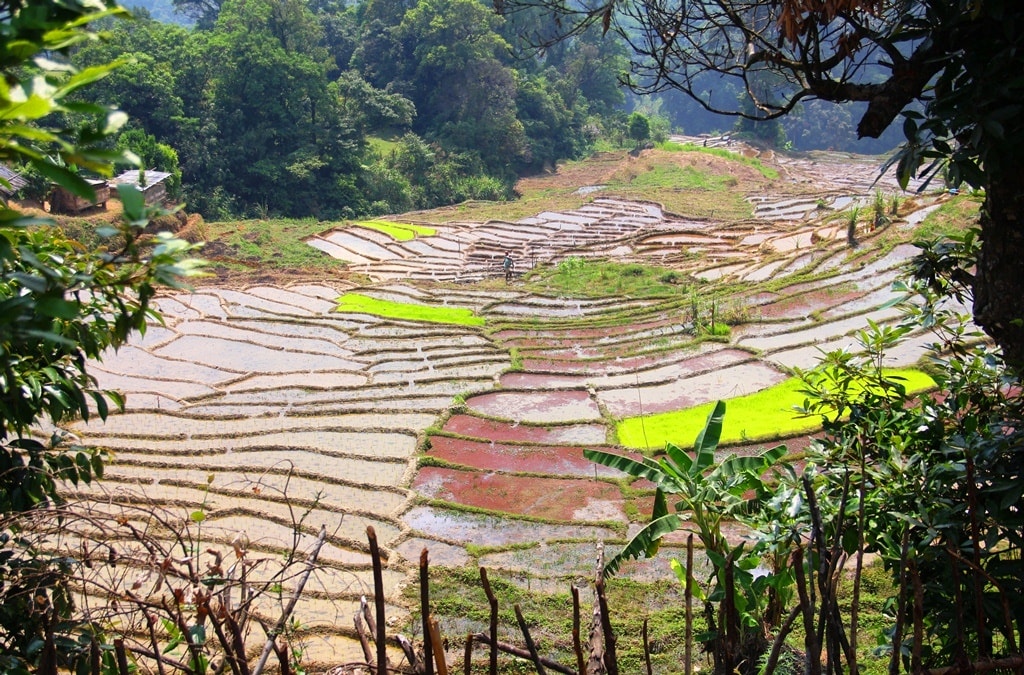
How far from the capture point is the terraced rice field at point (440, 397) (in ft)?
31.0

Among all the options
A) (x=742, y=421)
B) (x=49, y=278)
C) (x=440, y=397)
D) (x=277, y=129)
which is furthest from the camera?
(x=277, y=129)

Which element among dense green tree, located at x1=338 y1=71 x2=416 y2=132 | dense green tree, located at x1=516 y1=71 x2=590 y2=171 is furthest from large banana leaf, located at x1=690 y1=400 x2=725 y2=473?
dense green tree, located at x1=516 y1=71 x2=590 y2=171

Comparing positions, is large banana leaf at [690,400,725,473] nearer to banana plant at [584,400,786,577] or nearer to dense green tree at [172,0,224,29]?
banana plant at [584,400,786,577]

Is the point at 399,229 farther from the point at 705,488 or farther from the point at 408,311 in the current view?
the point at 705,488

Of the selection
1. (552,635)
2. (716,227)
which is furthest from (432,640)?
(716,227)

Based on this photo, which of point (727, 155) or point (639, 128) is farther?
point (639, 128)

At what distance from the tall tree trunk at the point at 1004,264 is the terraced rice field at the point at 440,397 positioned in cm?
382

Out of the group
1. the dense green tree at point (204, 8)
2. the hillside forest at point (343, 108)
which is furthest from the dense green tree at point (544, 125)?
the dense green tree at point (204, 8)

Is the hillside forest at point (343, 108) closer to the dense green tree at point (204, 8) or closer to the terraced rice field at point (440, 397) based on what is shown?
the dense green tree at point (204, 8)

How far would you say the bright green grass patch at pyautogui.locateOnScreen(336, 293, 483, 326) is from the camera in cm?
1898

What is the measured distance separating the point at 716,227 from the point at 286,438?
61.8ft

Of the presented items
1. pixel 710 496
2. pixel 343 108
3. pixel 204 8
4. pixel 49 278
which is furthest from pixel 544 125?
pixel 49 278

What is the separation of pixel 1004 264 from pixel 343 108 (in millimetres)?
35278

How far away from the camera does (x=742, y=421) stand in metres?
11.6
